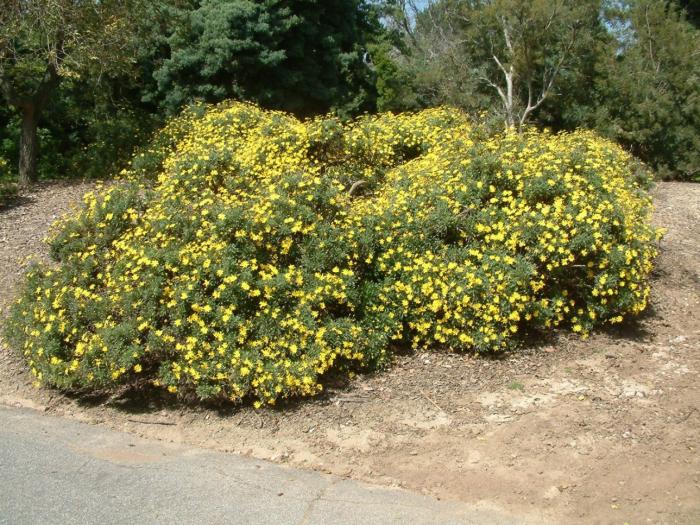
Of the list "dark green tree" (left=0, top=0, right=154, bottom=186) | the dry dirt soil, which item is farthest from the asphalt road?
"dark green tree" (left=0, top=0, right=154, bottom=186)

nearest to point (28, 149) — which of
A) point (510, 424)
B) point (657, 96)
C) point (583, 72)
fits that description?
point (510, 424)

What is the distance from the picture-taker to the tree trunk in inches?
397

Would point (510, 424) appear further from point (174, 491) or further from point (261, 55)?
point (261, 55)

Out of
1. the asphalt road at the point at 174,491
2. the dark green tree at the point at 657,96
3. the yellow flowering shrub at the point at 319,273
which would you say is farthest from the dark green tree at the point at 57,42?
the dark green tree at the point at 657,96

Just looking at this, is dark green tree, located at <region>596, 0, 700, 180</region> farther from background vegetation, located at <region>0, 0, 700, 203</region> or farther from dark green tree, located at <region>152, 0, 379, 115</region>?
dark green tree, located at <region>152, 0, 379, 115</region>

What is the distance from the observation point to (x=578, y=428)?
4.58 m

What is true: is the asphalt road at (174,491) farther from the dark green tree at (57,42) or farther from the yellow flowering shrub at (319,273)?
the dark green tree at (57,42)

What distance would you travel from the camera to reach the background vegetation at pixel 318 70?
31.4ft

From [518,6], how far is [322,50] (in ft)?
14.4

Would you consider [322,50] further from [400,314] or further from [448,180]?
[400,314]

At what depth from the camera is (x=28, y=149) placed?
10.2 metres

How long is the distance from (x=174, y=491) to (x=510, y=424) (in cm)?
216

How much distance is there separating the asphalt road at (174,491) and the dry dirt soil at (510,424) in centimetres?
17

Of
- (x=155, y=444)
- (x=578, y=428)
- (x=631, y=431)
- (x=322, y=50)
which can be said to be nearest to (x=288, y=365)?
(x=155, y=444)
